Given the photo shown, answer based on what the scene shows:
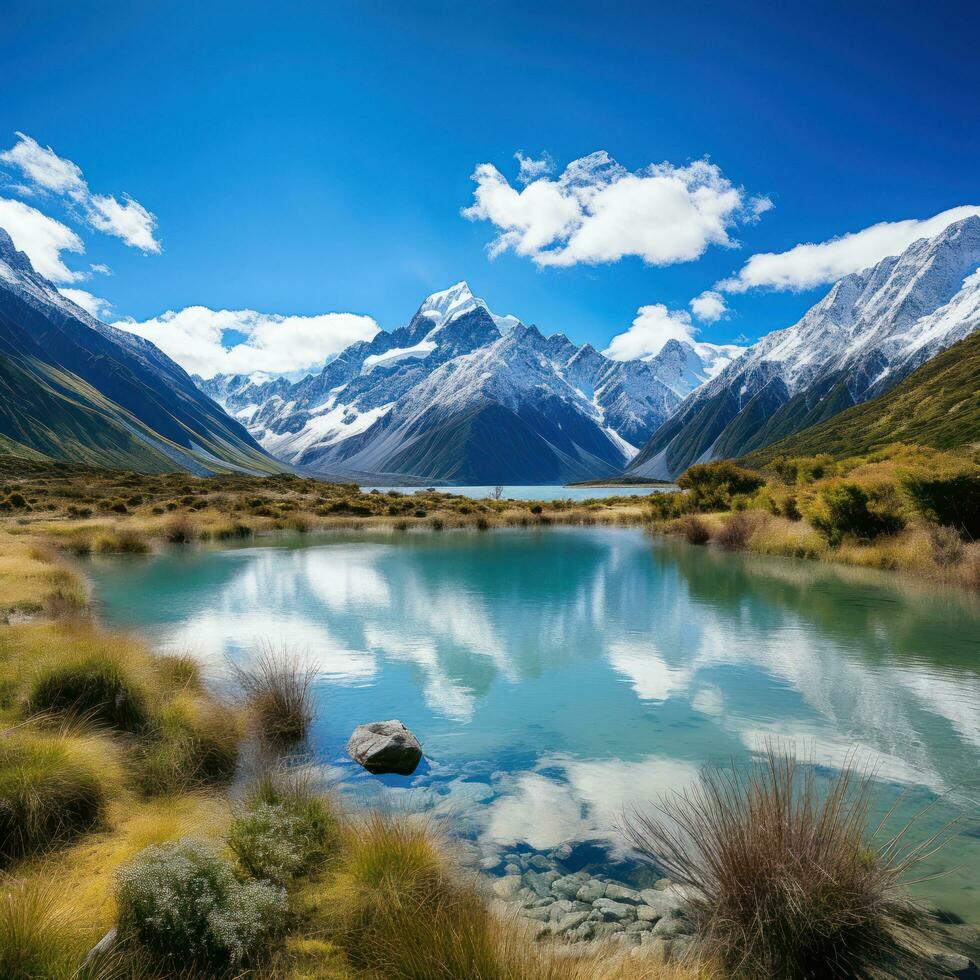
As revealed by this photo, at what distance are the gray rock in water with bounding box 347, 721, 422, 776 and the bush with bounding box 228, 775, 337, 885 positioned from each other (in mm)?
1802

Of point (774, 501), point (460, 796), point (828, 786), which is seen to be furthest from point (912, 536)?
point (460, 796)

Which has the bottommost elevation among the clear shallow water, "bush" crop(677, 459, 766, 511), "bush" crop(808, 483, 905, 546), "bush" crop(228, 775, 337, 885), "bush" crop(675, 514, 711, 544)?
the clear shallow water

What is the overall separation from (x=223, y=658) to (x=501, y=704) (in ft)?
21.8

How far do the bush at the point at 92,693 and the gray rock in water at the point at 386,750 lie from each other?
295 cm

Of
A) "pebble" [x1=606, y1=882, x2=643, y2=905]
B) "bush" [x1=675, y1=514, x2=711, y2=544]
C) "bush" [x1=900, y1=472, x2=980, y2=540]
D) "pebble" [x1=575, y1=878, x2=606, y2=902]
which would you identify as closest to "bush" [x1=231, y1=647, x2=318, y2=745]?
"pebble" [x1=575, y1=878, x2=606, y2=902]

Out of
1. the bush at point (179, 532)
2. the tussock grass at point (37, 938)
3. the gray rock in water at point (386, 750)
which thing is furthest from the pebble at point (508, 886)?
the bush at point (179, 532)

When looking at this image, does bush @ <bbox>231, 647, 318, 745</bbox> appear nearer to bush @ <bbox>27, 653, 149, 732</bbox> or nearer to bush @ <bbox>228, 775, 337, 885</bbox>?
bush @ <bbox>27, 653, 149, 732</bbox>

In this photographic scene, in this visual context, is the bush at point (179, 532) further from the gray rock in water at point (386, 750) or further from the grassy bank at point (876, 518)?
the gray rock in water at point (386, 750)

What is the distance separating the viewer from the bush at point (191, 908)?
4211 mm

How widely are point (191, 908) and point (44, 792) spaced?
2.68 meters

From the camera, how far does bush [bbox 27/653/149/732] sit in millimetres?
8227

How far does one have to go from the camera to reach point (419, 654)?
597 inches

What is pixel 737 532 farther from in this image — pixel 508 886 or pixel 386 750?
pixel 508 886

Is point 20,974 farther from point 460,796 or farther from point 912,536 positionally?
point 912,536
